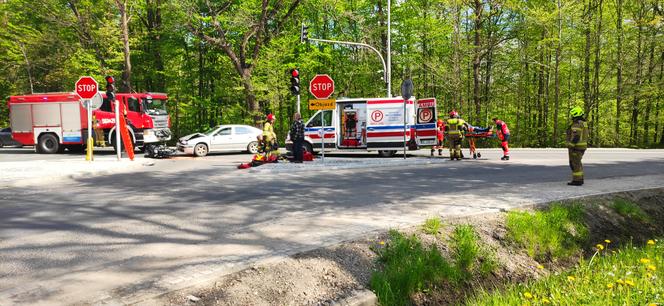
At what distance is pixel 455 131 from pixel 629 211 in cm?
784

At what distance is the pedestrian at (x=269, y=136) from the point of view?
1470 centimetres

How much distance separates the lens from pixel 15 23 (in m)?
34.4

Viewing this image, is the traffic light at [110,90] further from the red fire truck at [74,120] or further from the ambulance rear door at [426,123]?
the ambulance rear door at [426,123]

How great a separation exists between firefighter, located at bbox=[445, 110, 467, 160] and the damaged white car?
909cm

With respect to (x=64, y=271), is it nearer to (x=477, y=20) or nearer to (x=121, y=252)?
(x=121, y=252)

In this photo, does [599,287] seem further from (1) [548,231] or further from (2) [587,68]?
(2) [587,68]

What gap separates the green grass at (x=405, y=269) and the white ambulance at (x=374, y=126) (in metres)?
12.1

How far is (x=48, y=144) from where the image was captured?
A: 2211cm

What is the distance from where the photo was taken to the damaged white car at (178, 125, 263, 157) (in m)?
20.3

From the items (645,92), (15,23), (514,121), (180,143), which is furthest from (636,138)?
(15,23)

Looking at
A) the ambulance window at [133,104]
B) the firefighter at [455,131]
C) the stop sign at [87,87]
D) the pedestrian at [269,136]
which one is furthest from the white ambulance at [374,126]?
the ambulance window at [133,104]

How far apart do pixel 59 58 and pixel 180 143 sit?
62.4ft

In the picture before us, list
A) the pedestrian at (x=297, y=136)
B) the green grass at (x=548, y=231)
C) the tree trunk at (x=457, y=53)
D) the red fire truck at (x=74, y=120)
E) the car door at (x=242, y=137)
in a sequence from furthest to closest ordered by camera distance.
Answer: the tree trunk at (x=457, y=53) → the car door at (x=242, y=137) → the red fire truck at (x=74, y=120) → the pedestrian at (x=297, y=136) → the green grass at (x=548, y=231)

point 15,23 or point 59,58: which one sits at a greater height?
point 15,23
